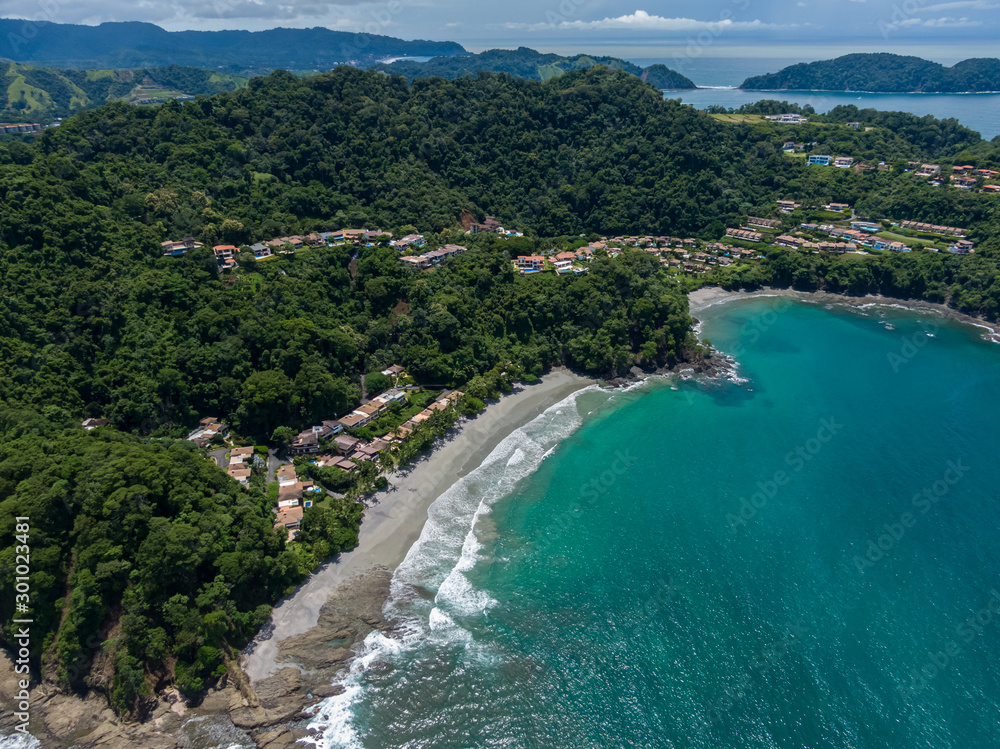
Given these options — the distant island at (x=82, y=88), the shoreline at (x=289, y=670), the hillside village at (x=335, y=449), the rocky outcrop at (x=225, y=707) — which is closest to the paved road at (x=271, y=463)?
the hillside village at (x=335, y=449)

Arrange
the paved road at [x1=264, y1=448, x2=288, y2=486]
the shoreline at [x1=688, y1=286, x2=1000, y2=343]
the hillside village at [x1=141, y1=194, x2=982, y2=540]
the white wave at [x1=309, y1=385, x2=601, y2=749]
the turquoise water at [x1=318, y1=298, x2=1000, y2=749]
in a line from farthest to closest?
the shoreline at [x1=688, y1=286, x2=1000, y2=343]
the paved road at [x1=264, y1=448, x2=288, y2=486]
the hillside village at [x1=141, y1=194, x2=982, y2=540]
the white wave at [x1=309, y1=385, x2=601, y2=749]
the turquoise water at [x1=318, y1=298, x2=1000, y2=749]

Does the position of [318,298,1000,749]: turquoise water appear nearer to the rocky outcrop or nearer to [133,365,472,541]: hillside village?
the rocky outcrop

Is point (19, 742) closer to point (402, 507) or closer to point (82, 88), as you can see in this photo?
point (402, 507)

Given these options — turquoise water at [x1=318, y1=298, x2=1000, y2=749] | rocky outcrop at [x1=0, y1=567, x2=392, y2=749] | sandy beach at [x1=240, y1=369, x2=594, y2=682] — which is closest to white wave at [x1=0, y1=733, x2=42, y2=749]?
rocky outcrop at [x1=0, y1=567, x2=392, y2=749]

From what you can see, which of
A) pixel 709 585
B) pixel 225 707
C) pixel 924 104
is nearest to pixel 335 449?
pixel 225 707

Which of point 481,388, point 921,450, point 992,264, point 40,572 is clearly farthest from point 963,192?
point 40,572

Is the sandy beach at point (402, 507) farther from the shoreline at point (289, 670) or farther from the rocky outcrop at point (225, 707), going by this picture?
the rocky outcrop at point (225, 707)
